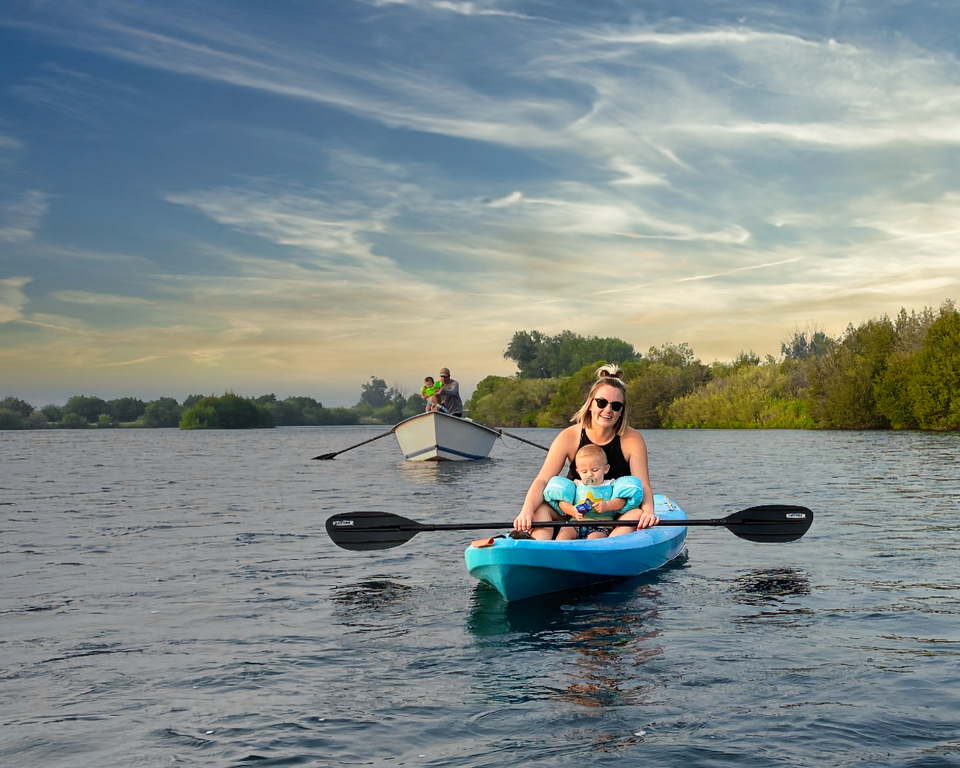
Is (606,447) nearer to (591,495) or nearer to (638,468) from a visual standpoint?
(638,468)

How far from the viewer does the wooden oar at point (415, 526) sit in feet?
25.8

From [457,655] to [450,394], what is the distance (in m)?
20.9

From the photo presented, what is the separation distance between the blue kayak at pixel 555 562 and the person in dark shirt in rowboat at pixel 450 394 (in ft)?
61.3

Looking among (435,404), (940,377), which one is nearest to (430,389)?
(435,404)

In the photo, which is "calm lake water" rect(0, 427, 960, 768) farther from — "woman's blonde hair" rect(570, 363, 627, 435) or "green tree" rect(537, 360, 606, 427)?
"green tree" rect(537, 360, 606, 427)

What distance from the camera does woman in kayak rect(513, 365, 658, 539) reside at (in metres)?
7.18

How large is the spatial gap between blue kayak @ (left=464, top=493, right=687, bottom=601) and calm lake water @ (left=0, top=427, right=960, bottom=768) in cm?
17

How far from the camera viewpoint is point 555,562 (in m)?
6.58

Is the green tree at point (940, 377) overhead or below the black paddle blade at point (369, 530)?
overhead

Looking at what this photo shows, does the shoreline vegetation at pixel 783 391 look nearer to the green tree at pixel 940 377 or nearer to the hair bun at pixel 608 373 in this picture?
the green tree at pixel 940 377

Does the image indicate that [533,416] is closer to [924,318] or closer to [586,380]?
[586,380]

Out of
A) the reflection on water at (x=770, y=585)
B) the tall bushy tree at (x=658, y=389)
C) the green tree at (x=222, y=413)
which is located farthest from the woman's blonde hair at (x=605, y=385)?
the green tree at (x=222, y=413)

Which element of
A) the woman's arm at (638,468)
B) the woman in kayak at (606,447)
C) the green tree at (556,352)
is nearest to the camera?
the woman in kayak at (606,447)

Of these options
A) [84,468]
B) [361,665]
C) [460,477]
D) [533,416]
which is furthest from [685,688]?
[533,416]
